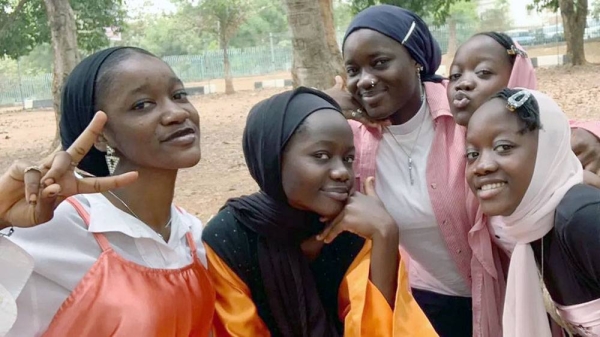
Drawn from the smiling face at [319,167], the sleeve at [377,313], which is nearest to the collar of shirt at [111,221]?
the smiling face at [319,167]

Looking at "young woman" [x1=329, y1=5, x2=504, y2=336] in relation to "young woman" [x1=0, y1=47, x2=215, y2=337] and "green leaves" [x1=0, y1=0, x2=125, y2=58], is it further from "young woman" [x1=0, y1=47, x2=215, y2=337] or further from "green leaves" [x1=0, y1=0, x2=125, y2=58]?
"green leaves" [x1=0, y1=0, x2=125, y2=58]

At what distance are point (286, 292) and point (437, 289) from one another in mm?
729

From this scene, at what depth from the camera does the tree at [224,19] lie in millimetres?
26953

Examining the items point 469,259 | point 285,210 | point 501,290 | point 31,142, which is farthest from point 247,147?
point 31,142

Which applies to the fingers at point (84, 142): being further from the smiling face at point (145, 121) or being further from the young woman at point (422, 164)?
the young woman at point (422, 164)

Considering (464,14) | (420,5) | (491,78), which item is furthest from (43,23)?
(464,14)

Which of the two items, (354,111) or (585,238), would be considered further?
(354,111)

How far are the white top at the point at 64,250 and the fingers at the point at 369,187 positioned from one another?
759 mm

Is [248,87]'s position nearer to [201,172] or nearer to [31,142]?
[31,142]

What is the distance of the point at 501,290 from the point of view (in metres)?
2.53

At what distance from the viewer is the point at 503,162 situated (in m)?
2.15

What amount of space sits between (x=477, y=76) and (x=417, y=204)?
50 centimetres

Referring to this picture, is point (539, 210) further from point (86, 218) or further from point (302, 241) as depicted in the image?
point (86, 218)

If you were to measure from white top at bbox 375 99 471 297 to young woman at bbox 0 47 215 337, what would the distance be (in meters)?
0.75
